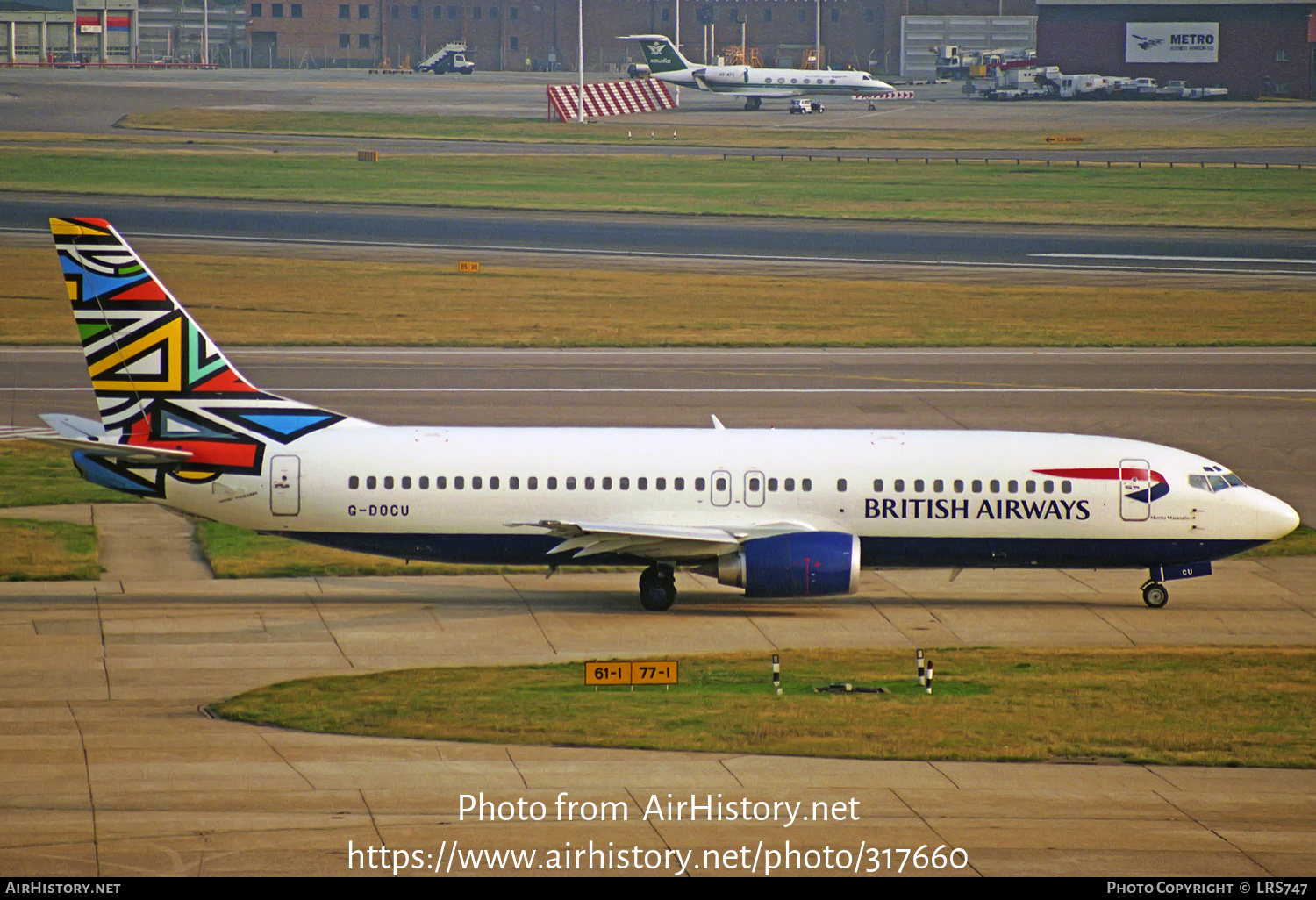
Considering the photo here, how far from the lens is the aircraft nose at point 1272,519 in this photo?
35656mm

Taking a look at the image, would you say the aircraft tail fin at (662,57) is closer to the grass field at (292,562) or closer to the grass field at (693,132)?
the grass field at (693,132)

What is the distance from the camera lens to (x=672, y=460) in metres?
35.3

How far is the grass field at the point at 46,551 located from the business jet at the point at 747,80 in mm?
159092

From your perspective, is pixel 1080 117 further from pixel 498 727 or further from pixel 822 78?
pixel 498 727

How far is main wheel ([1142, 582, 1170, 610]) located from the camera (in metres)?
36.2

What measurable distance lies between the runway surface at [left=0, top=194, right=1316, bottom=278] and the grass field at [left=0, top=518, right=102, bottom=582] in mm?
53157

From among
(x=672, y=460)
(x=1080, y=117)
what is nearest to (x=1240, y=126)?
(x=1080, y=117)

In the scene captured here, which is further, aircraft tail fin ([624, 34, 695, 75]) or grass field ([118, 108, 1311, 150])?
aircraft tail fin ([624, 34, 695, 75])

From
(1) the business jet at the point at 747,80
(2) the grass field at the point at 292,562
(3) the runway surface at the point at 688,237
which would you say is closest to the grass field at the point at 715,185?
(3) the runway surface at the point at 688,237

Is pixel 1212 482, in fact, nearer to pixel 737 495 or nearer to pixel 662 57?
pixel 737 495

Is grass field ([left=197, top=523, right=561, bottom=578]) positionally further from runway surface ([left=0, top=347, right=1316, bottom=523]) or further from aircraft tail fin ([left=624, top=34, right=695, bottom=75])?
aircraft tail fin ([left=624, top=34, right=695, bottom=75])

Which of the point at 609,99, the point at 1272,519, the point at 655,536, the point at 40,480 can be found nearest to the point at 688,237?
the point at 40,480

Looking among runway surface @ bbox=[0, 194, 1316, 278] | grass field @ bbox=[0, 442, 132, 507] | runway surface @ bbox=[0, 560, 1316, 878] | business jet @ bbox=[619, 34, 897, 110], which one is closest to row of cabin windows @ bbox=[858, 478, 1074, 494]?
runway surface @ bbox=[0, 560, 1316, 878]

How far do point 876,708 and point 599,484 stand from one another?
10.0 metres
